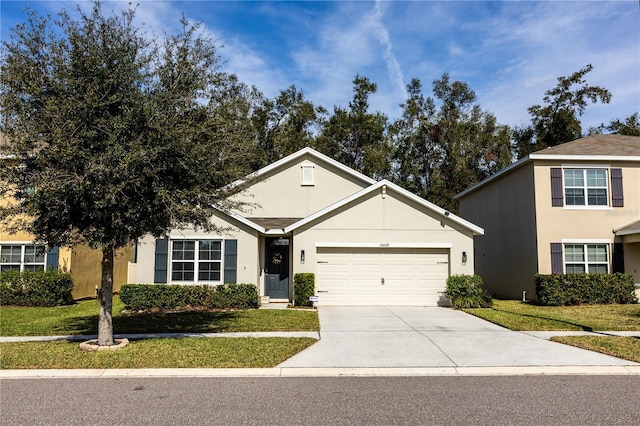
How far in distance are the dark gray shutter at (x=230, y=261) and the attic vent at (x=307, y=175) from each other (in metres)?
5.28

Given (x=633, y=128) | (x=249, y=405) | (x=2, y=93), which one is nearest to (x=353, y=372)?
(x=249, y=405)

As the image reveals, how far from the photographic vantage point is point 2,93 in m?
8.28

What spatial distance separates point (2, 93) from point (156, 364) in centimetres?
538

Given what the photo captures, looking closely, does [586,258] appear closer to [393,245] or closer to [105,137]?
[393,245]

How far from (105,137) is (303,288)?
9.43 m

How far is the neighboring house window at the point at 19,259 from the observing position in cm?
1794

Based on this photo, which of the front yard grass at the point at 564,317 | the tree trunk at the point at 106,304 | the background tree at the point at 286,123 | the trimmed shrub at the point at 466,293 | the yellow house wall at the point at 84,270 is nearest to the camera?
the tree trunk at the point at 106,304

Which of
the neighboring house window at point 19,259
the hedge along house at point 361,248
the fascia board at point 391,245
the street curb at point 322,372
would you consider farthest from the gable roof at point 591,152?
the neighboring house window at point 19,259

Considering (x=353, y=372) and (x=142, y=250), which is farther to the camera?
(x=142, y=250)

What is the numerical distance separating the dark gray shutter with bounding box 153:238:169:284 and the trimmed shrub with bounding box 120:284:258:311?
1.68 ft

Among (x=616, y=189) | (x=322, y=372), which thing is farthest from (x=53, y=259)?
(x=616, y=189)

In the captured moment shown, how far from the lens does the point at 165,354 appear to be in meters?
8.66

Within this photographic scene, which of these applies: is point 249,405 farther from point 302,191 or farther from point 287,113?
point 287,113

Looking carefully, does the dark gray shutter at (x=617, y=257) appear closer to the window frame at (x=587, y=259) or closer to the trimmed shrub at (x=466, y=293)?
the window frame at (x=587, y=259)
